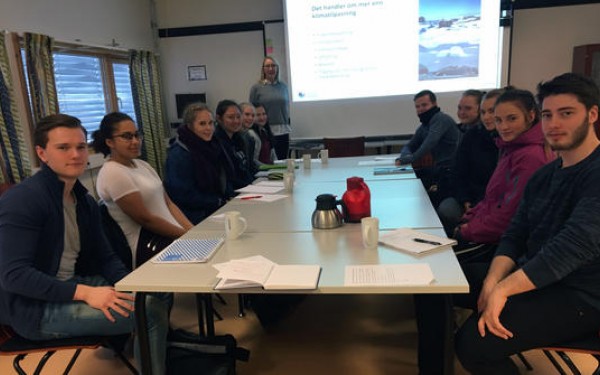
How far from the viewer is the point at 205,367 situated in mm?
1758

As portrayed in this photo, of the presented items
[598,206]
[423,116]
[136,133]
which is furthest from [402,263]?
[423,116]

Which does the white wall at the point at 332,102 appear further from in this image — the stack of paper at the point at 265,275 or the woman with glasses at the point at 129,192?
the stack of paper at the point at 265,275

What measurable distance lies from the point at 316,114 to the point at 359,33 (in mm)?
1098

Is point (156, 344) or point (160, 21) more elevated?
point (160, 21)

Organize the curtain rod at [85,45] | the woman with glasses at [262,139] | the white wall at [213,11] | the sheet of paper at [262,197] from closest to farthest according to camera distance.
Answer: the sheet of paper at [262,197] < the woman with glasses at [262,139] < the curtain rod at [85,45] < the white wall at [213,11]

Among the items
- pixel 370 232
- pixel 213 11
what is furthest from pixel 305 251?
pixel 213 11

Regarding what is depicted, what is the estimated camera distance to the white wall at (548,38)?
5.14 m

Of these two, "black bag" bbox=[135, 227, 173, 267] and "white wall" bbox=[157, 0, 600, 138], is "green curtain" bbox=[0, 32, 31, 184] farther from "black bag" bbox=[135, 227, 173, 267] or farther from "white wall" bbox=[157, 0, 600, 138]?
"white wall" bbox=[157, 0, 600, 138]

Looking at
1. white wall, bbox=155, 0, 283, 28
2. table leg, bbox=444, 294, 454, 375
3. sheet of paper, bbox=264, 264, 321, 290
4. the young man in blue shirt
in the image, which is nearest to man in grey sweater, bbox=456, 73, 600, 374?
table leg, bbox=444, 294, 454, 375

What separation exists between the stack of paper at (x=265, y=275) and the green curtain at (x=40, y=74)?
3196 millimetres

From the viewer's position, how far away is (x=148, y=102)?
5383mm

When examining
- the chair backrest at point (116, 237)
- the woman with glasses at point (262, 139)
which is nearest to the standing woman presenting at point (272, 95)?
the woman with glasses at point (262, 139)

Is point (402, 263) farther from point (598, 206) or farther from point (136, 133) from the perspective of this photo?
point (136, 133)

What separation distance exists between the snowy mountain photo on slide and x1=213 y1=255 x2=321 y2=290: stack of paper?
4.24m
